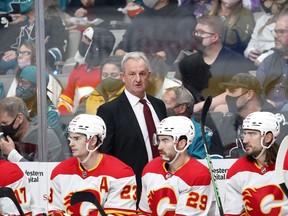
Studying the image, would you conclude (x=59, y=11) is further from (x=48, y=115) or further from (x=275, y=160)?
(x=275, y=160)

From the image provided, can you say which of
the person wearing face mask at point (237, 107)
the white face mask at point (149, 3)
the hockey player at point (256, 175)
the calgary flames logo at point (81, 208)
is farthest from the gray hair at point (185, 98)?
the calgary flames logo at point (81, 208)

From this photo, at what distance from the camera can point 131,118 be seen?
9.41 meters

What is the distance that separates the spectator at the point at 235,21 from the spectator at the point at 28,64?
4.00 ft

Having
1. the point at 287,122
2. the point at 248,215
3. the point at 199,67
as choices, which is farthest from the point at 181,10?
the point at 248,215

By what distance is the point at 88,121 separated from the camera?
892cm

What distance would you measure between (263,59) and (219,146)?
0.69 metres

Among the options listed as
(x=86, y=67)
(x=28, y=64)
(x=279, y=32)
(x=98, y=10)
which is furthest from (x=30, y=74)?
(x=279, y=32)

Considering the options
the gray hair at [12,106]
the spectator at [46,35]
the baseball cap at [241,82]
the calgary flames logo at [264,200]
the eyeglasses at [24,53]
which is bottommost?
the calgary flames logo at [264,200]

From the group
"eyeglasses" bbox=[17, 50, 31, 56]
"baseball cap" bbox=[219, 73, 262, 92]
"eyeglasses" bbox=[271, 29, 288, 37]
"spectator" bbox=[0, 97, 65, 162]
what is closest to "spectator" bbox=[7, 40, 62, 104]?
"eyeglasses" bbox=[17, 50, 31, 56]

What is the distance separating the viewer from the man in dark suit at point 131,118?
9336 millimetres

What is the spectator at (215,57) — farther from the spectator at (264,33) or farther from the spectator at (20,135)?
the spectator at (20,135)

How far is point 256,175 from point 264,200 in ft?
0.55

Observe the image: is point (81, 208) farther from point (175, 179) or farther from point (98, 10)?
point (98, 10)

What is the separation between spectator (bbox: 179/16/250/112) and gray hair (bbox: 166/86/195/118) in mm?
39
